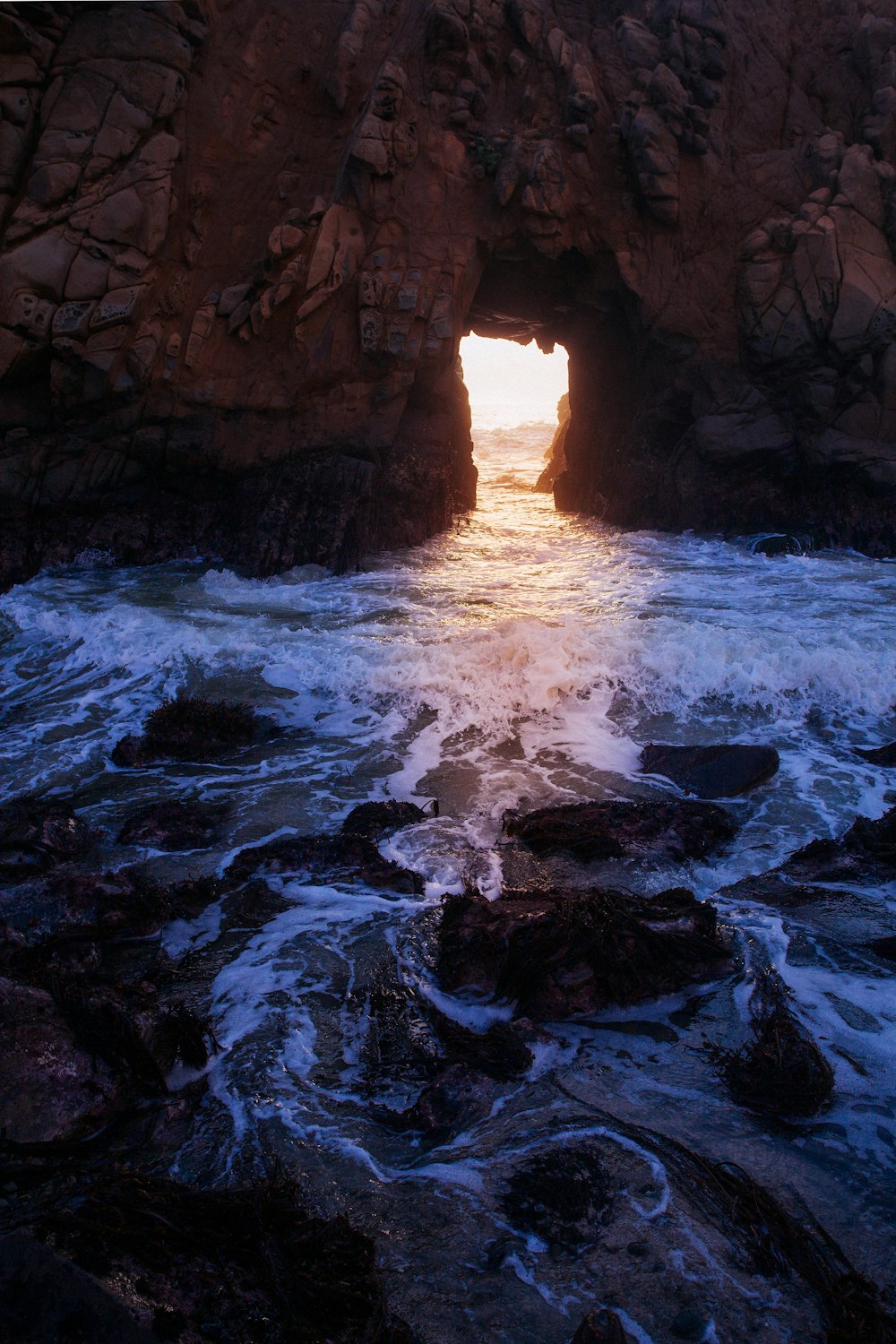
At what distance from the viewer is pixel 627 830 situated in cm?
567

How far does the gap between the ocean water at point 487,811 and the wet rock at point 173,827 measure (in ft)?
0.47

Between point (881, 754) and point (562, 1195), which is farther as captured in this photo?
point (881, 754)

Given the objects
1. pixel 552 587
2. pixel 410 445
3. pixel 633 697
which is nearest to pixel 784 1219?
pixel 633 697

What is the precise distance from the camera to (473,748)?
7.51 meters

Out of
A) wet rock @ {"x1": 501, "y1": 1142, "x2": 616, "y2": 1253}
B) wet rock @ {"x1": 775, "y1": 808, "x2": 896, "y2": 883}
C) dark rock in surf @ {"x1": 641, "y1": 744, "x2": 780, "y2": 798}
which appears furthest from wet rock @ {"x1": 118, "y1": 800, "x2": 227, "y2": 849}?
wet rock @ {"x1": 775, "y1": 808, "x2": 896, "y2": 883}

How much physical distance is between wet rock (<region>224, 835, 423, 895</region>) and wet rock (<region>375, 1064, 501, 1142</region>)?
1726mm

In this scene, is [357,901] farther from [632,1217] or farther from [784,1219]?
[784,1219]

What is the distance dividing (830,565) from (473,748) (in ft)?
33.4

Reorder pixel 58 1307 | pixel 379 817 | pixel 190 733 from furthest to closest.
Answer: pixel 190 733, pixel 379 817, pixel 58 1307

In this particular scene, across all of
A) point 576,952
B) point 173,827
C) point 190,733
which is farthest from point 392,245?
point 576,952

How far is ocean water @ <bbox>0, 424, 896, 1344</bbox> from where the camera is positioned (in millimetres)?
2674

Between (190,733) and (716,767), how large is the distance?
4.80 m

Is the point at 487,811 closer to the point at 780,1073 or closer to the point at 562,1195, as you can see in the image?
the point at 780,1073

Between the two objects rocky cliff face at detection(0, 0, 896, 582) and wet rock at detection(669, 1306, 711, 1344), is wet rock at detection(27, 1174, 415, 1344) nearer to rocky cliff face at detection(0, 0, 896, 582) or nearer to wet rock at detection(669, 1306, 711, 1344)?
wet rock at detection(669, 1306, 711, 1344)
